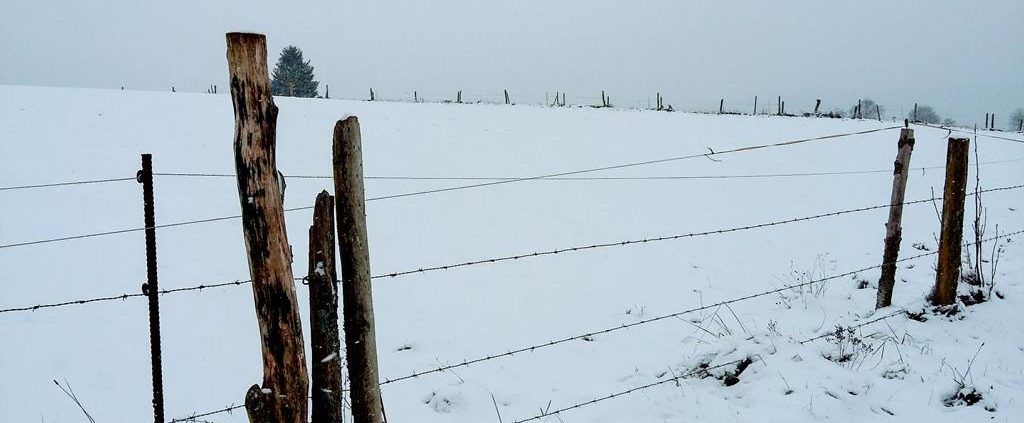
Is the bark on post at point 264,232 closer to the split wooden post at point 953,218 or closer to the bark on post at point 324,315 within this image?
the bark on post at point 324,315

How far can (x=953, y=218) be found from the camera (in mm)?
5227

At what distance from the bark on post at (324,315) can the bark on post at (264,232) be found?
0.10 m

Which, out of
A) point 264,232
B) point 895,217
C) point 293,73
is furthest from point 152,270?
point 293,73

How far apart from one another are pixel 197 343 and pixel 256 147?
4.83m

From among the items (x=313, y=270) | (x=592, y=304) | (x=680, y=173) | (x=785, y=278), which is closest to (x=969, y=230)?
(x=785, y=278)

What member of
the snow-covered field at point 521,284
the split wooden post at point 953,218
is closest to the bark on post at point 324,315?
the snow-covered field at point 521,284

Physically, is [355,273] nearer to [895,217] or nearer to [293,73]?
[895,217]

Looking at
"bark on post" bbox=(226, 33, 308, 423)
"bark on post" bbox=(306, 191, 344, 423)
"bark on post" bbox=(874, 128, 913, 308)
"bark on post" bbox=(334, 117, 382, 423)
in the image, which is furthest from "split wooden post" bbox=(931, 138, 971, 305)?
"bark on post" bbox=(226, 33, 308, 423)

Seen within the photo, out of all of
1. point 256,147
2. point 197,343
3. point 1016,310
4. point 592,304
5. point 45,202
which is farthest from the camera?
point 45,202

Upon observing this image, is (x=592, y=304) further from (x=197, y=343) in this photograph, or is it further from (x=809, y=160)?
(x=809, y=160)

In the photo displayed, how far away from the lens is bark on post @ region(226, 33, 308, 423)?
246 centimetres

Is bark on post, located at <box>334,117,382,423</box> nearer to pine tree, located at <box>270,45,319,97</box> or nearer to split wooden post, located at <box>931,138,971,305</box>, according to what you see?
split wooden post, located at <box>931,138,971,305</box>

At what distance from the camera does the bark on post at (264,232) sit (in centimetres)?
246

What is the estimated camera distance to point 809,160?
2041cm
